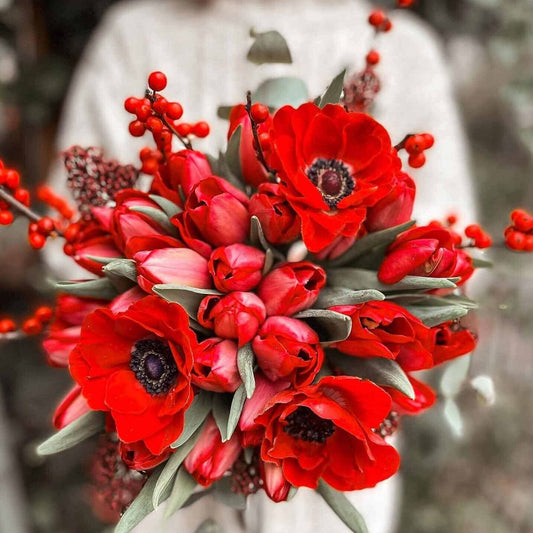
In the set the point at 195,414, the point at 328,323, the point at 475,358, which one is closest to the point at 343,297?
the point at 328,323

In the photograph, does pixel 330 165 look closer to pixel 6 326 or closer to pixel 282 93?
pixel 282 93

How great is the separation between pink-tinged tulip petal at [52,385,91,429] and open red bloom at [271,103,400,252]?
0.21 meters

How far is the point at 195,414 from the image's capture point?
39 cm

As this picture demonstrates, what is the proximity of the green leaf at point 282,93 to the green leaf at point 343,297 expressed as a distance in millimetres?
168

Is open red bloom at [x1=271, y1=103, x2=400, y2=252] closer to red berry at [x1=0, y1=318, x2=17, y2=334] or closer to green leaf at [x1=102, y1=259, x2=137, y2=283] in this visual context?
green leaf at [x1=102, y1=259, x2=137, y2=283]

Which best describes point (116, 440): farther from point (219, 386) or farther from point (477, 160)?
point (477, 160)

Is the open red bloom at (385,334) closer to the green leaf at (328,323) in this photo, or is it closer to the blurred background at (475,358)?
the green leaf at (328,323)

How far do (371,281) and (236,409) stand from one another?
0.13m

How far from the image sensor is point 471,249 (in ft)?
1.55

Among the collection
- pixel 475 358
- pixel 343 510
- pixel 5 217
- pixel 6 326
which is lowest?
pixel 475 358

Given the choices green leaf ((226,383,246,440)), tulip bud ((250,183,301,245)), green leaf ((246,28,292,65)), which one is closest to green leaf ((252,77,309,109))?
green leaf ((246,28,292,65))

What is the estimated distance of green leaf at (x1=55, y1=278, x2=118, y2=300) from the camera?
16.1 inches

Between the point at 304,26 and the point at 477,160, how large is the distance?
1.04m

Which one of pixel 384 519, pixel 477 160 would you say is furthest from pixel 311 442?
pixel 477 160
